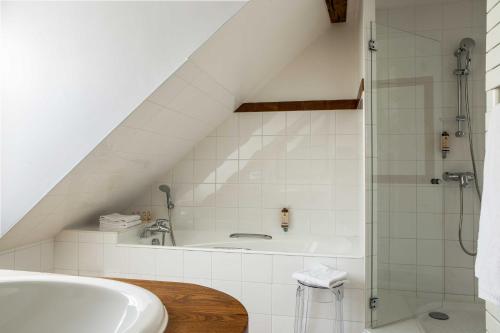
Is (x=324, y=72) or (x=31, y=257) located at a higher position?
(x=324, y=72)

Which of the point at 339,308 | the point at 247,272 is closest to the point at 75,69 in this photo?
the point at 247,272

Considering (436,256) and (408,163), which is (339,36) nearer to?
(408,163)

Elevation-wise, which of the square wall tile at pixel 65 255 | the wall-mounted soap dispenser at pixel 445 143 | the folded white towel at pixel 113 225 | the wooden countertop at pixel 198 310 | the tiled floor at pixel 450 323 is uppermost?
the wall-mounted soap dispenser at pixel 445 143

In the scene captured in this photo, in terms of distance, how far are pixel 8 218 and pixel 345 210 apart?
2599 mm

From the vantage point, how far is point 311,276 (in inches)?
88.2

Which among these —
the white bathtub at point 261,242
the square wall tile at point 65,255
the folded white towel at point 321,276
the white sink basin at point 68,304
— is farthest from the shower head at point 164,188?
the white sink basin at point 68,304

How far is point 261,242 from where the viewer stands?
3.24 metres

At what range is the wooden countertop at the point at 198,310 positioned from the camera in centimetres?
67

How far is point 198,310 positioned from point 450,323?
2.39 metres

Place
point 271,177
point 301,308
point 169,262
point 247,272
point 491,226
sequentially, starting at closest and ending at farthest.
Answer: point 491,226
point 301,308
point 247,272
point 169,262
point 271,177

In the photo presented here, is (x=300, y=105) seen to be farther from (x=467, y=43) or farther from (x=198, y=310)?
(x=198, y=310)

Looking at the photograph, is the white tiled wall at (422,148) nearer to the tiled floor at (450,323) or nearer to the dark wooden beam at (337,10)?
the tiled floor at (450,323)

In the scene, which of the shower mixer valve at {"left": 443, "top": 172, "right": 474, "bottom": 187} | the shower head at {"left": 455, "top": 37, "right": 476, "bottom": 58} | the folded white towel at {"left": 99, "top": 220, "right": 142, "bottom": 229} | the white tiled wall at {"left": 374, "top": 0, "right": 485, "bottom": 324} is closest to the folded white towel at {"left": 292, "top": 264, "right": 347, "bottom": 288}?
the white tiled wall at {"left": 374, "top": 0, "right": 485, "bottom": 324}

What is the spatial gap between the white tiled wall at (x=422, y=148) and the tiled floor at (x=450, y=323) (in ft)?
0.31
